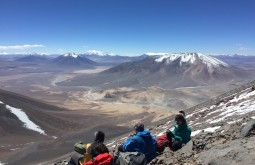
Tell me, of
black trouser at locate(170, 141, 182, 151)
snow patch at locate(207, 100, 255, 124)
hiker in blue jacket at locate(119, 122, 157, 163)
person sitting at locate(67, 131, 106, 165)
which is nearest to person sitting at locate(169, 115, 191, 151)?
black trouser at locate(170, 141, 182, 151)

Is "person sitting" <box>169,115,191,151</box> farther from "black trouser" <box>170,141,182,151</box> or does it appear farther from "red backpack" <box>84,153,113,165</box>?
"red backpack" <box>84,153,113,165</box>

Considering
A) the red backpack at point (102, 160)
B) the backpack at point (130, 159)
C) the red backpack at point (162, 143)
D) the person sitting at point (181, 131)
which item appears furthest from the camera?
the person sitting at point (181, 131)

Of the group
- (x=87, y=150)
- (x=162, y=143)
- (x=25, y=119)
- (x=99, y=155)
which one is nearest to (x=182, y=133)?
(x=162, y=143)

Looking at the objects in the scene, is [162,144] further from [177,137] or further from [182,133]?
[182,133]

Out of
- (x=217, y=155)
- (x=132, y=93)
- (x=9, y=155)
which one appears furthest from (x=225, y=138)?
(x=132, y=93)

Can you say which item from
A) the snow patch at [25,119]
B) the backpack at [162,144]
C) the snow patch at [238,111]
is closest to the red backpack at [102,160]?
the backpack at [162,144]

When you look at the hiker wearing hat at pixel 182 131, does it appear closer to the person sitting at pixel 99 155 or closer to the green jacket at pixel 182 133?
the green jacket at pixel 182 133
